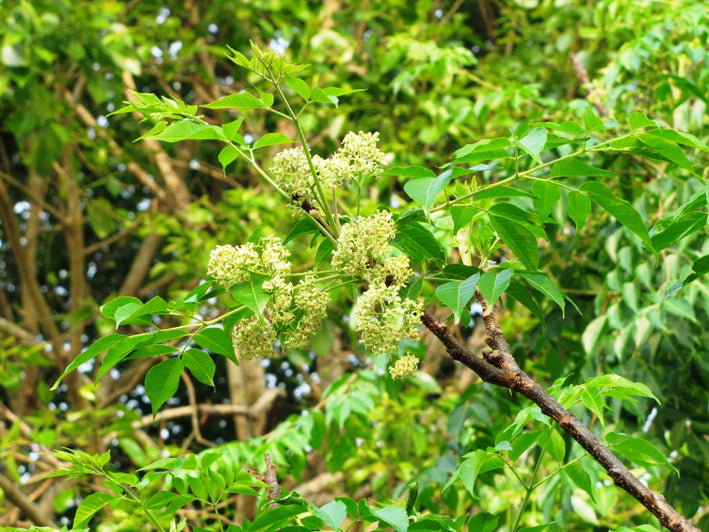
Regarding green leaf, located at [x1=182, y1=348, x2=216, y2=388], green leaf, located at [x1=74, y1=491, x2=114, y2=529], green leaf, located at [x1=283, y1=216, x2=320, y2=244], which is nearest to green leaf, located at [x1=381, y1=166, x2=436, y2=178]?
green leaf, located at [x1=283, y1=216, x2=320, y2=244]

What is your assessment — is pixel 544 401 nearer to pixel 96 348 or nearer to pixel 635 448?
pixel 635 448

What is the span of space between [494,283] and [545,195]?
16cm

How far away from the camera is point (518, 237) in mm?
1118

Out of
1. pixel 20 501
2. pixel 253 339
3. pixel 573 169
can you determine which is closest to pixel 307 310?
pixel 253 339

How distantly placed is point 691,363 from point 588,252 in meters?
0.65

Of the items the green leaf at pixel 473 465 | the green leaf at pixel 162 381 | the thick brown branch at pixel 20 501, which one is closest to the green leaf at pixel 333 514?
the green leaf at pixel 473 465

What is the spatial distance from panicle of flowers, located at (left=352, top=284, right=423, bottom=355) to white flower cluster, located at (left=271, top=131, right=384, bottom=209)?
167 millimetres

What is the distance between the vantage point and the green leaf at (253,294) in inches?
40.6

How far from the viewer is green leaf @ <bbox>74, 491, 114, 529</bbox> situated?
1153 millimetres

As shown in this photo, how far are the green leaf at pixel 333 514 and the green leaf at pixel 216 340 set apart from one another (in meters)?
0.24

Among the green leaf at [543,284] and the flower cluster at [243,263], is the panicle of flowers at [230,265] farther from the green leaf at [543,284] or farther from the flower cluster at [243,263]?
the green leaf at [543,284]

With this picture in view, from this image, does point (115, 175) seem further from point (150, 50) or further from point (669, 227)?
point (669, 227)

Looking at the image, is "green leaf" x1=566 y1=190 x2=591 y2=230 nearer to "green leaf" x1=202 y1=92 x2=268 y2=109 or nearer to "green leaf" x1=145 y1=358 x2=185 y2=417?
"green leaf" x1=202 y1=92 x2=268 y2=109

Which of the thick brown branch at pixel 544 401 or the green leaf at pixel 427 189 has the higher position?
the green leaf at pixel 427 189
